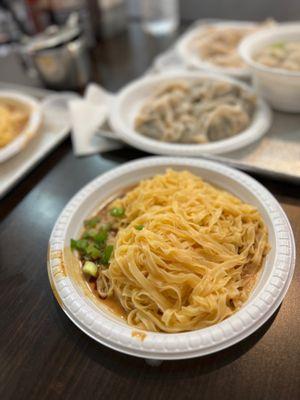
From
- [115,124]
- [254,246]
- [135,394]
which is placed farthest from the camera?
[115,124]

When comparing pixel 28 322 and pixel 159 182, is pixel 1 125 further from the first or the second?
pixel 28 322

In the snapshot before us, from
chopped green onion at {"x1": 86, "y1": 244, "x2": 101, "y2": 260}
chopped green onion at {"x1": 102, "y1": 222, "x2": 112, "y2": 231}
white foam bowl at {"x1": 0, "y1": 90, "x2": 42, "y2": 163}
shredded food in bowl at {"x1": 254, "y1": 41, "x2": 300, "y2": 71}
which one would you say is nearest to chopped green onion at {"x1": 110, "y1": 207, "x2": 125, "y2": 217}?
chopped green onion at {"x1": 102, "y1": 222, "x2": 112, "y2": 231}

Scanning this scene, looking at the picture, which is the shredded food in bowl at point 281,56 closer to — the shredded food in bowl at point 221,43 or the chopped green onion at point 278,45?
the chopped green onion at point 278,45

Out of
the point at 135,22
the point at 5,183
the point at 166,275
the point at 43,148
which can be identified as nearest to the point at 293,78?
the point at 166,275

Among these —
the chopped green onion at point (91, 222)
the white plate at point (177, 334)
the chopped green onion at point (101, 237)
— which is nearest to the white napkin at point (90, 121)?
the white plate at point (177, 334)

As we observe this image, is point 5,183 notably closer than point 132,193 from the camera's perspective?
No

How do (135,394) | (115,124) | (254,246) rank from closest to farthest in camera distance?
(135,394) → (254,246) → (115,124)

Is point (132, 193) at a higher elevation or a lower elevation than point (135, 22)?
lower

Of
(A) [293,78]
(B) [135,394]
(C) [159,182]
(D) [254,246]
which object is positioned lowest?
(B) [135,394]

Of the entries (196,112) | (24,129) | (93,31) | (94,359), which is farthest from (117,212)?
(93,31)
